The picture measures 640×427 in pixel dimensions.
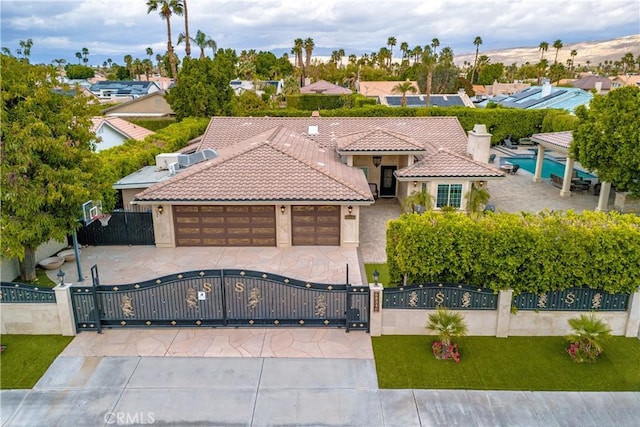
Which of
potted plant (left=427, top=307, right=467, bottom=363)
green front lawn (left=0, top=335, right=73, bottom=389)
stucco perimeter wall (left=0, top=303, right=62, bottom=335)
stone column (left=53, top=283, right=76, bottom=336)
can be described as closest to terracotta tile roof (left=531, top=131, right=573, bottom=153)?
potted plant (left=427, top=307, right=467, bottom=363)

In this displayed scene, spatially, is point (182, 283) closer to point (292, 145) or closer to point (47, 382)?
point (47, 382)

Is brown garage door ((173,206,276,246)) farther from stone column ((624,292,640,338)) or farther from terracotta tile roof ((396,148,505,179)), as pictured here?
stone column ((624,292,640,338))

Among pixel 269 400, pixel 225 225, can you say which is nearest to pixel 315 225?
pixel 225 225

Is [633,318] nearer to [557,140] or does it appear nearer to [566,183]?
[566,183]

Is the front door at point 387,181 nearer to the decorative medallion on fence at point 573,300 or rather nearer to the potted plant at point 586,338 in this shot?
the decorative medallion on fence at point 573,300
